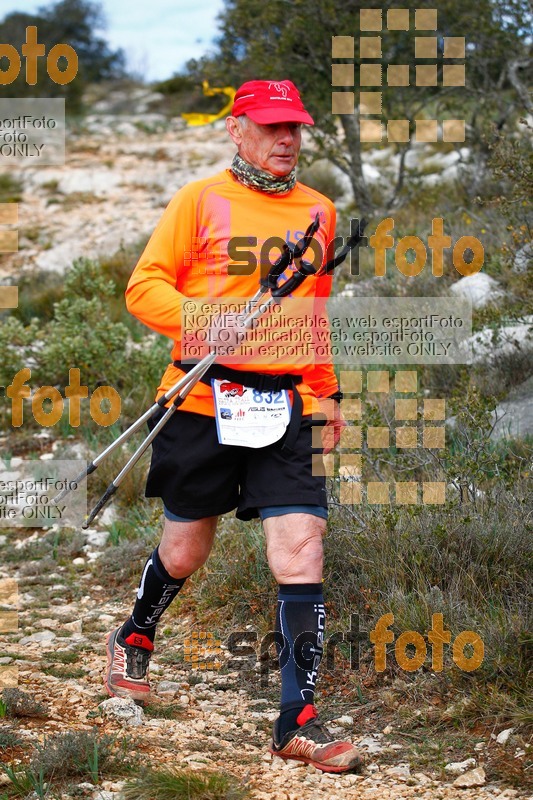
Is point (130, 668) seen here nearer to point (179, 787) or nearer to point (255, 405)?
point (179, 787)

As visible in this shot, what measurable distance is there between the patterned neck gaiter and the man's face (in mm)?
18

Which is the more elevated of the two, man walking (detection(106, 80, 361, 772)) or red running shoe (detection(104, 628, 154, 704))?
man walking (detection(106, 80, 361, 772))

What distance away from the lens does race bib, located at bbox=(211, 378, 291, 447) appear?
11.2 feet

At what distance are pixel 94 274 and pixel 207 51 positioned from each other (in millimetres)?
3106

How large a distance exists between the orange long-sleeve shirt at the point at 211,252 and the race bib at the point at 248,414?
75mm

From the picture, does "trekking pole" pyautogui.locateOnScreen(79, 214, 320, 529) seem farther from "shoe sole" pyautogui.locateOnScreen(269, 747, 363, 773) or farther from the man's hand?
"shoe sole" pyautogui.locateOnScreen(269, 747, 363, 773)

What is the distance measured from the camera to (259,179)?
11.6ft

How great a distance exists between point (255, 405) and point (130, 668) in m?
1.22

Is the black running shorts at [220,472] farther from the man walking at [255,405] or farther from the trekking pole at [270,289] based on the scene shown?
the trekking pole at [270,289]

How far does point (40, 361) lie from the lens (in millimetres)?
8203

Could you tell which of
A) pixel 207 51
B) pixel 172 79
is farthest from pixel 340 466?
pixel 172 79

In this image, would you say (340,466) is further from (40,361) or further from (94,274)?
(94,274)

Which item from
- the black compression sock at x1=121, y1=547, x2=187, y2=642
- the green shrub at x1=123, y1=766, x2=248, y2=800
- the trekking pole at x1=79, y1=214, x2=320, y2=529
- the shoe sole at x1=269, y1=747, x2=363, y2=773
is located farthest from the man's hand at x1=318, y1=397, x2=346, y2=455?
the green shrub at x1=123, y1=766, x2=248, y2=800

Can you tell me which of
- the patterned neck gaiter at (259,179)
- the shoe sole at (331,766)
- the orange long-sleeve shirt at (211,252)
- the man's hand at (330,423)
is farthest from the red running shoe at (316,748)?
the patterned neck gaiter at (259,179)
